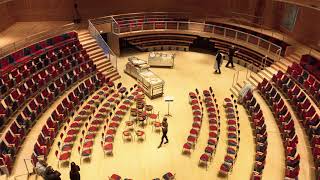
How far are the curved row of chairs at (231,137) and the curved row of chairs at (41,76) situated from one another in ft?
28.0

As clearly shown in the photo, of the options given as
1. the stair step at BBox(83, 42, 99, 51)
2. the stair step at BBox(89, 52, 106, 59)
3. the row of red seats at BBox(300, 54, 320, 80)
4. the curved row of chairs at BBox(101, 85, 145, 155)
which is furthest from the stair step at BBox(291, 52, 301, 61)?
the stair step at BBox(83, 42, 99, 51)

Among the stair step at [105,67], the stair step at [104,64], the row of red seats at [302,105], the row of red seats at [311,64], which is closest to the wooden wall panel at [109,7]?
the stair step at [104,64]

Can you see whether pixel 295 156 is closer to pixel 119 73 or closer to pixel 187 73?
pixel 187 73

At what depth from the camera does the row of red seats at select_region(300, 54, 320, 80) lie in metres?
16.8

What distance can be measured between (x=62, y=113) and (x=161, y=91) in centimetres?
569

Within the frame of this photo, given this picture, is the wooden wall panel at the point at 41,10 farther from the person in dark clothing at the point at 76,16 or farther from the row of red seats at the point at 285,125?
the row of red seats at the point at 285,125

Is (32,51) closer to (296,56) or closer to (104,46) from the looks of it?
(104,46)

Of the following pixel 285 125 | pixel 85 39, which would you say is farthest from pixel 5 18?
pixel 285 125

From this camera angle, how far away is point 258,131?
14.4m

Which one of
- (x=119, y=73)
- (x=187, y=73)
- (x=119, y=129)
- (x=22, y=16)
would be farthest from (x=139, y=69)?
(x=22, y=16)

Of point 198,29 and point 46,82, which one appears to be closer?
point 46,82

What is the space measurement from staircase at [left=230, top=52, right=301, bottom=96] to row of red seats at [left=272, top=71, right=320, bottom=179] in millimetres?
795

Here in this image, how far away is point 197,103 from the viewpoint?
17141mm

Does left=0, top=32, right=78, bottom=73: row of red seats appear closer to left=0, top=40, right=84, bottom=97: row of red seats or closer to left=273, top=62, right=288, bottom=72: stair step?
left=0, top=40, right=84, bottom=97: row of red seats
